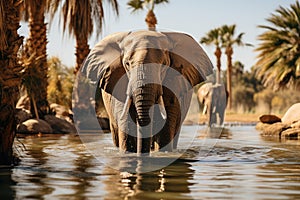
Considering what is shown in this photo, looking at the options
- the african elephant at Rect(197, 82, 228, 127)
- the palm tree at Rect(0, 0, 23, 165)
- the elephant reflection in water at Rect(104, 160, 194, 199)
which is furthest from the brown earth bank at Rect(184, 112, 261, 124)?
the elephant reflection in water at Rect(104, 160, 194, 199)

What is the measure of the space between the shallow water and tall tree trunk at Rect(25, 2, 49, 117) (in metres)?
9.70

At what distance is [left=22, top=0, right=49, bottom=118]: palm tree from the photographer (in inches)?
785

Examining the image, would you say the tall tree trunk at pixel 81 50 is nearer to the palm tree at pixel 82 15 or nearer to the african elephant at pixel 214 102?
the palm tree at pixel 82 15

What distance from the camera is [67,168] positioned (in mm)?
8430

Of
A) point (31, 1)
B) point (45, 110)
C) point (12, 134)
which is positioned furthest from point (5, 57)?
point (45, 110)

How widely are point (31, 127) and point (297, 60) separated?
40.7 ft

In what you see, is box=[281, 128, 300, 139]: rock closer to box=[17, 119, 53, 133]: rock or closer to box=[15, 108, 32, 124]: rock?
box=[17, 119, 53, 133]: rock

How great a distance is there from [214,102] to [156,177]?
20.6 metres

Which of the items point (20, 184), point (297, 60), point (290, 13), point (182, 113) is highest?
point (290, 13)

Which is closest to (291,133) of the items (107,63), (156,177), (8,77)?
(107,63)

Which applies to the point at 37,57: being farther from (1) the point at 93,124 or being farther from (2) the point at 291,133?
(2) the point at 291,133

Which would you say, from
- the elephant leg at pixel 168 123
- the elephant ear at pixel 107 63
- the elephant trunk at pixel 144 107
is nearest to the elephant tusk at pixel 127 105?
the elephant trunk at pixel 144 107

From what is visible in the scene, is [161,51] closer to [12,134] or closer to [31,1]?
[12,134]

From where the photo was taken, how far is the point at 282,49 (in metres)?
27.0
